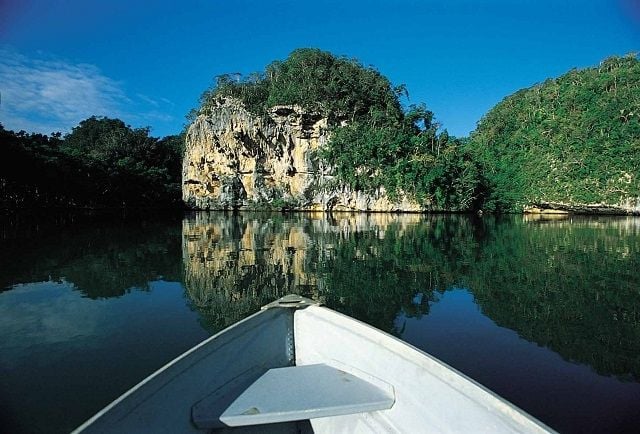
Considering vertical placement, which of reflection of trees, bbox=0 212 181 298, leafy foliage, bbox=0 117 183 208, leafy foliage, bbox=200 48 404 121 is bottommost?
reflection of trees, bbox=0 212 181 298

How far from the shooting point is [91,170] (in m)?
32.0

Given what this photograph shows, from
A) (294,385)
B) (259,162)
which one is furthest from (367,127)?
(294,385)

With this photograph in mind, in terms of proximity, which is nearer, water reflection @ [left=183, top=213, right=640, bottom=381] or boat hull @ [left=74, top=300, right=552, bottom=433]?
boat hull @ [left=74, top=300, right=552, bottom=433]

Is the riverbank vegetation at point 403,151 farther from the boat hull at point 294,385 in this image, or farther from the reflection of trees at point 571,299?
the boat hull at point 294,385

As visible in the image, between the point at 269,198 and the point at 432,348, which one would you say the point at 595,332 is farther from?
the point at 269,198

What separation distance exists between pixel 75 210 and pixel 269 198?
16.0m

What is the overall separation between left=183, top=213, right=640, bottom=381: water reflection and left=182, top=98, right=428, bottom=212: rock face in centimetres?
2456

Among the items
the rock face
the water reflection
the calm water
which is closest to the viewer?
the calm water

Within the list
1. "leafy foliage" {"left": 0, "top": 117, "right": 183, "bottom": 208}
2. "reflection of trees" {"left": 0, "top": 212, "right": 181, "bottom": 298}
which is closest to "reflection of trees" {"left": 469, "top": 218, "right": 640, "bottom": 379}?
"reflection of trees" {"left": 0, "top": 212, "right": 181, "bottom": 298}

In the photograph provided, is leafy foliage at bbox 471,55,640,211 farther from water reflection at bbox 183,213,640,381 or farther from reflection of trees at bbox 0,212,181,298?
reflection of trees at bbox 0,212,181,298

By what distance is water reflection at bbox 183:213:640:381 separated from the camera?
514cm

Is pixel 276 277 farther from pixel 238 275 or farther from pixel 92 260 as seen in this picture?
pixel 92 260

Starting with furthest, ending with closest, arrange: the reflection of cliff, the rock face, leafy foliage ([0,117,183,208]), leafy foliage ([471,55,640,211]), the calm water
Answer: the rock face < leafy foliage ([471,55,640,211]) < leafy foliage ([0,117,183,208]) < the reflection of cliff < the calm water

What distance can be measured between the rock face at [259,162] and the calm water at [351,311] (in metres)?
25.9
